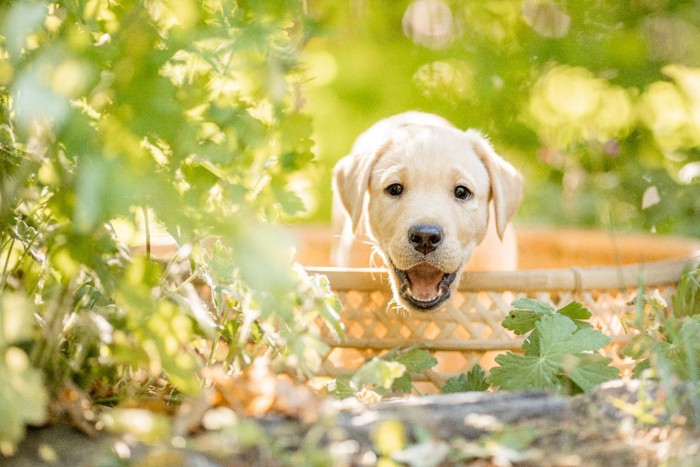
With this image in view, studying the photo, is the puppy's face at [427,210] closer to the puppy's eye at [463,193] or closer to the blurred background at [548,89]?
the puppy's eye at [463,193]

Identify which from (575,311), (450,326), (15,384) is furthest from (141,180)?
(450,326)

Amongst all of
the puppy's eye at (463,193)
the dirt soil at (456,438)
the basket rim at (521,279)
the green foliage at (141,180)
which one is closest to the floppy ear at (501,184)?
the puppy's eye at (463,193)

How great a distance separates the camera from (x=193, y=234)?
163 cm

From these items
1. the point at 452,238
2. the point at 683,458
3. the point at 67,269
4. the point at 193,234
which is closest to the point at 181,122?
the point at 193,234

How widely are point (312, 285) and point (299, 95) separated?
1.45 metres

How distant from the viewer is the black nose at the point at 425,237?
2889 millimetres

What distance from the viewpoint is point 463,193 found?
322cm

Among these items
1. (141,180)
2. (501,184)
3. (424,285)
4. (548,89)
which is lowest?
(424,285)

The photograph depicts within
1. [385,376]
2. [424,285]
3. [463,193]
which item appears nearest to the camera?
[385,376]

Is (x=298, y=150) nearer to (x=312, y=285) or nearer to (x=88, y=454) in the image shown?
(x=312, y=285)

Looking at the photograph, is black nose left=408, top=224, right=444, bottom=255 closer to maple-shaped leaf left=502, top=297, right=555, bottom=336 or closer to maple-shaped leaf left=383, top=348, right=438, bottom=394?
maple-shaped leaf left=383, top=348, right=438, bottom=394

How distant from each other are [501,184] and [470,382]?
4.05 ft

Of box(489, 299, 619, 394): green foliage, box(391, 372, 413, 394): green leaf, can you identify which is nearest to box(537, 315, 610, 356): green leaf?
box(489, 299, 619, 394): green foliage

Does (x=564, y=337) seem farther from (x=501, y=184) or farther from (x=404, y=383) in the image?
(x=501, y=184)
